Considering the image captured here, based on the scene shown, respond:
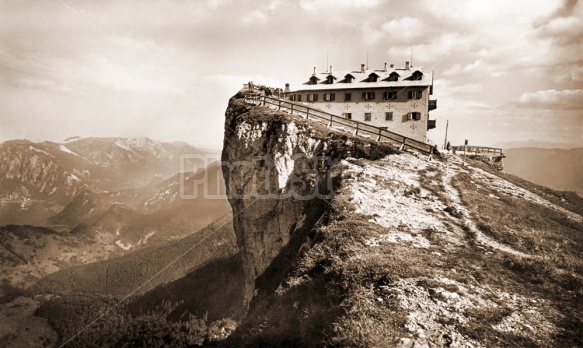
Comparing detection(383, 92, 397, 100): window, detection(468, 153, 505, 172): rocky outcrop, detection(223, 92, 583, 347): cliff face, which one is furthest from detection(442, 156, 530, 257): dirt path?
detection(468, 153, 505, 172): rocky outcrop

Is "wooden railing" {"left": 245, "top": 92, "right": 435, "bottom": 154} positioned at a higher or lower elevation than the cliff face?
higher

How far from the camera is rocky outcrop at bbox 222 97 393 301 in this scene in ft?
101

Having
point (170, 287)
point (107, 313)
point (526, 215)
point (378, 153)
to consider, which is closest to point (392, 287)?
point (526, 215)

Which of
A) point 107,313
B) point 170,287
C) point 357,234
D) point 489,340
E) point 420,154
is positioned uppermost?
point 420,154

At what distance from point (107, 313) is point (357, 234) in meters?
150

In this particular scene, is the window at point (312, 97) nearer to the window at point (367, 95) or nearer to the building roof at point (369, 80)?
the building roof at point (369, 80)

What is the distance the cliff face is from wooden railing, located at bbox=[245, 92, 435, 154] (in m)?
2.59

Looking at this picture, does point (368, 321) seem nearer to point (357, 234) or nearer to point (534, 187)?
A: point (357, 234)

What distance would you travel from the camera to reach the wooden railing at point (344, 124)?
34.6 meters

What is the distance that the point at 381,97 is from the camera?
48.8 m

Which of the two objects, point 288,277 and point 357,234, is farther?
point 357,234

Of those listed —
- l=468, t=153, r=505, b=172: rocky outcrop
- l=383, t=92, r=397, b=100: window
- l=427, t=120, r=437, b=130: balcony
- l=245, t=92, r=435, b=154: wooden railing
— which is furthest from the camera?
l=427, t=120, r=437, b=130: balcony

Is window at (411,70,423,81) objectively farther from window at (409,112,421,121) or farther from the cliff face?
the cliff face

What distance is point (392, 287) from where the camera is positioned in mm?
13836
